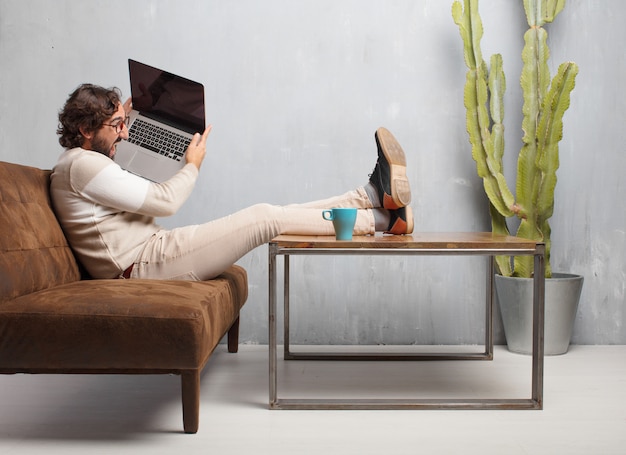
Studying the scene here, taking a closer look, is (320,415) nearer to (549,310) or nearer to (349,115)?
(549,310)

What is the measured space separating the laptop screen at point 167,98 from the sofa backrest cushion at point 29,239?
0.47 metres

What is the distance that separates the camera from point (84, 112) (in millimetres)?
2203

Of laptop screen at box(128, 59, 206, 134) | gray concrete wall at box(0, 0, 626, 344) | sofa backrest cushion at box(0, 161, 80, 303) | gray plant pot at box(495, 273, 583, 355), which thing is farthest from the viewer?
gray concrete wall at box(0, 0, 626, 344)

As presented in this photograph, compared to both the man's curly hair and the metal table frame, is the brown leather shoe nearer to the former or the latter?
the metal table frame

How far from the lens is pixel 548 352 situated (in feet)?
9.36

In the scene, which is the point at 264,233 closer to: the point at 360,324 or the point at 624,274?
the point at 360,324

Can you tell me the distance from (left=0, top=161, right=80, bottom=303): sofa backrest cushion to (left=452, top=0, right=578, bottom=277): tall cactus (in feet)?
5.80

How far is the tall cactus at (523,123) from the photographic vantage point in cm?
288

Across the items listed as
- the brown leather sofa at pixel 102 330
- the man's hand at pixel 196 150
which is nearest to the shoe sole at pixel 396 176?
the man's hand at pixel 196 150

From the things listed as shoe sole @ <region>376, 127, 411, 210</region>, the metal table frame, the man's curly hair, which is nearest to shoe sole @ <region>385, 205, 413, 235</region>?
shoe sole @ <region>376, 127, 411, 210</region>

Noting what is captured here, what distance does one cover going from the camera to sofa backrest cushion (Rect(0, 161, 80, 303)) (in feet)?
5.96

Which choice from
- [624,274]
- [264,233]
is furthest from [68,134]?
[624,274]

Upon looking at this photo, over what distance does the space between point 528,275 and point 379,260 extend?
67 centimetres

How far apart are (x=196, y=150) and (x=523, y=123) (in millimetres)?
1464
